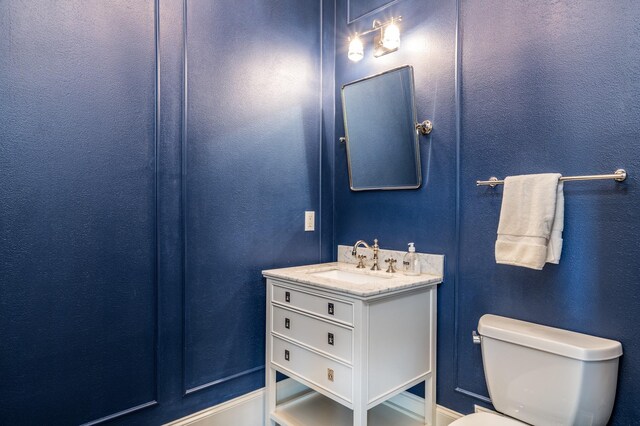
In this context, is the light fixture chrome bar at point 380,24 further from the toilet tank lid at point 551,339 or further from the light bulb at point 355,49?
the toilet tank lid at point 551,339

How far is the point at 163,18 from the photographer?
1.61 meters

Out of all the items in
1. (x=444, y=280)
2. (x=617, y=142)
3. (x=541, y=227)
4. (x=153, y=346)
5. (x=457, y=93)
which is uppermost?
(x=457, y=93)

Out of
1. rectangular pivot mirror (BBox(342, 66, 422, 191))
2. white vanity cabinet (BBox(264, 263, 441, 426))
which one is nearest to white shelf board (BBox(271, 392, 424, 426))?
white vanity cabinet (BBox(264, 263, 441, 426))

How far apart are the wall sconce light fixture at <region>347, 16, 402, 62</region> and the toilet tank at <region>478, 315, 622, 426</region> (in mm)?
1445

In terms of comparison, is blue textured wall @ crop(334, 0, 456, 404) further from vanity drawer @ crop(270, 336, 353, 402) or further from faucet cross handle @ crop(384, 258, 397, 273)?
vanity drawer @ crop(270, 336, 353, 402)

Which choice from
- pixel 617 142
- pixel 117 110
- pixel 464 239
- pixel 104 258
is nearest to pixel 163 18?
pixel 117 110

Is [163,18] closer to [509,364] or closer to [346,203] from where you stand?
[346,203]

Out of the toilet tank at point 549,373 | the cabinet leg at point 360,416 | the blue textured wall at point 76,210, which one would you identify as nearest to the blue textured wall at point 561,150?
the toilet tank at point 549,373

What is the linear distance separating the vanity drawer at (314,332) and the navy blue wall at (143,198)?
0.59ft

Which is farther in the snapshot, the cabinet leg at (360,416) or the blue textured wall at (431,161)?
the blue textured wall at (431,161)

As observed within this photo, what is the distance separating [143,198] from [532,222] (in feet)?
5.11

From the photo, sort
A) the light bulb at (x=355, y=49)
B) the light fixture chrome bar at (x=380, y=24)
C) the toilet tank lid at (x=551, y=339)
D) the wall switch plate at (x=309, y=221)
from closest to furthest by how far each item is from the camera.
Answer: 1. the toilet tank lid at (x=551, y=339)
2. the light fixture chrome bar at (x=380, y=24)
3. the light bulb at (x=355, y=49)
4. the wall switch plate at (x=309, y=221)

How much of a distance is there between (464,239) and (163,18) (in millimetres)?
1676

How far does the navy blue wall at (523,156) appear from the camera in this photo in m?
1.28
